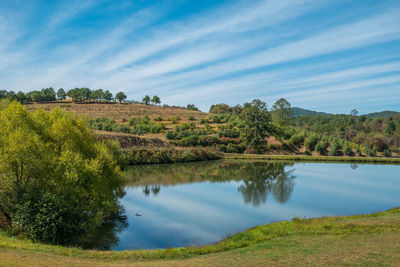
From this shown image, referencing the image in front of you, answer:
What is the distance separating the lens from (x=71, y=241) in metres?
16.8

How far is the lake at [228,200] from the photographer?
2083cm

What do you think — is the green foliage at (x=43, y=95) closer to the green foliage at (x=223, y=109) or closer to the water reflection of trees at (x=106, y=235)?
the green foliage at (x=223, y=109)

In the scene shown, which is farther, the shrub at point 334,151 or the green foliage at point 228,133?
the green foliage at point 228,133

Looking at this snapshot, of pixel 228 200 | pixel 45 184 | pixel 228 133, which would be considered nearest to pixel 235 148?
pixel 228 133

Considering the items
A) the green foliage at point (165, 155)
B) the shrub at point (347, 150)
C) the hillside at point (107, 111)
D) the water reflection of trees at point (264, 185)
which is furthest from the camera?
the hillside at point (107, 111)

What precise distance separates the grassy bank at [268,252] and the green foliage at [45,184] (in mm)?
1798

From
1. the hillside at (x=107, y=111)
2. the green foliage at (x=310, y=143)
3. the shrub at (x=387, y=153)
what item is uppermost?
the hillside at (x=107, y=111)

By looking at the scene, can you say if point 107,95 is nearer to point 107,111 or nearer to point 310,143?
point 107,111

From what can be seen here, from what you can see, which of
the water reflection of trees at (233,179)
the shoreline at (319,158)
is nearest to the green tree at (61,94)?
the shoreline at (319,158)

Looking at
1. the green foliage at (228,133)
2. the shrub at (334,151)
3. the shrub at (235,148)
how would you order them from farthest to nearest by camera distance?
1. the green foliage at (228,133)
2. the shrub at (235,148)
3. the shrub at (334,151)

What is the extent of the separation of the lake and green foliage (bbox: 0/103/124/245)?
3.07 m

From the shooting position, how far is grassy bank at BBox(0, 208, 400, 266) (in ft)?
37.6

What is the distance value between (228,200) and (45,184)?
59.4 ft

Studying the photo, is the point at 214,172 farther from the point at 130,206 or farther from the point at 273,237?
the point at 273,237
